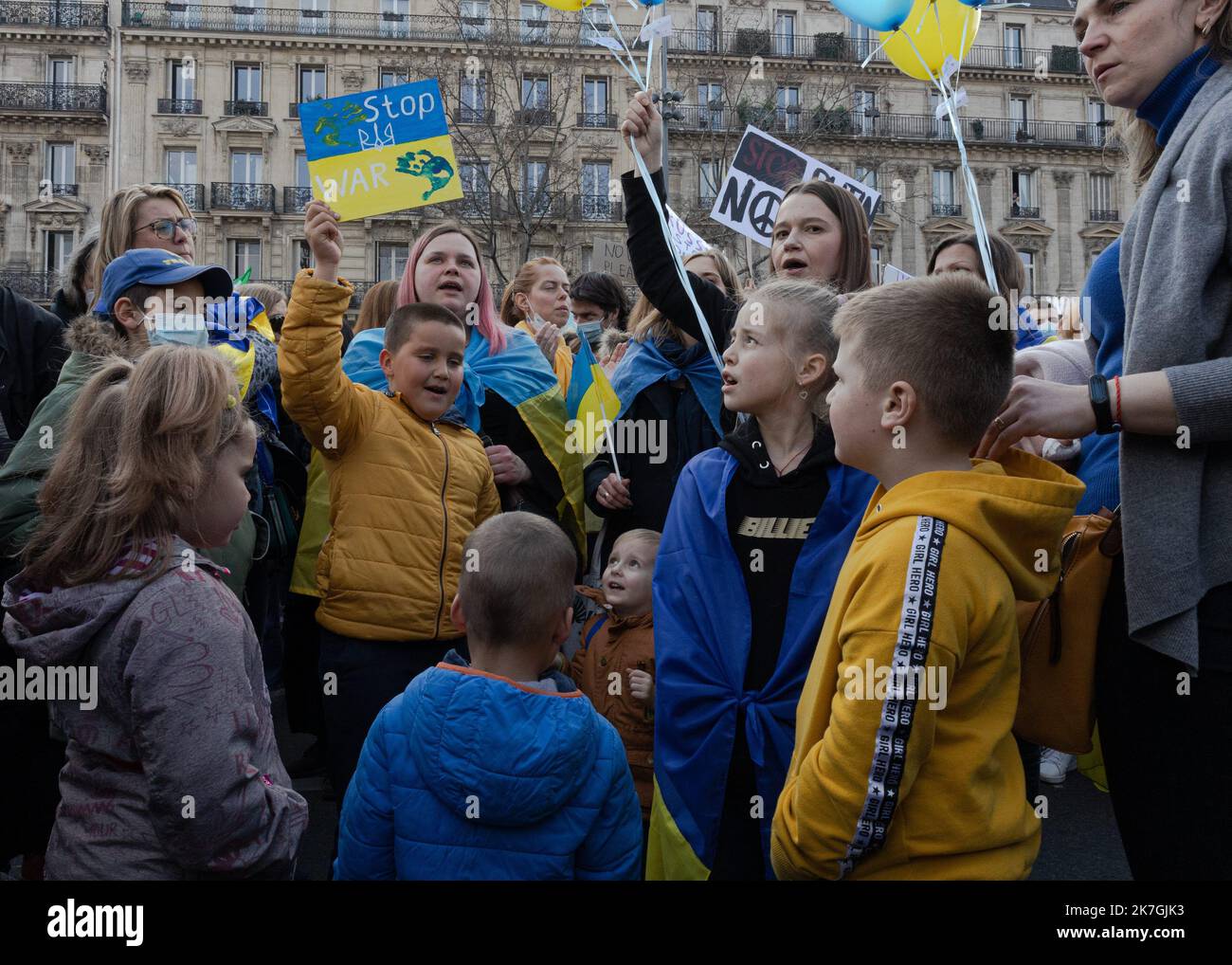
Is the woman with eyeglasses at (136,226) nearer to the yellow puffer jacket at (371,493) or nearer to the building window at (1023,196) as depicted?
the yellow puffer jacket at (371,493)

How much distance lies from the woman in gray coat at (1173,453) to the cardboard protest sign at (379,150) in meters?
2.59

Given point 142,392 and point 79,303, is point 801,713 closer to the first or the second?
point 142,392

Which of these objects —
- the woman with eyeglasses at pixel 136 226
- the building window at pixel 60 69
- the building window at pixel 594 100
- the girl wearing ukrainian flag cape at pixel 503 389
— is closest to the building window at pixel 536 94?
the building window at pixel 594 100

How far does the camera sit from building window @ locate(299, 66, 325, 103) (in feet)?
118

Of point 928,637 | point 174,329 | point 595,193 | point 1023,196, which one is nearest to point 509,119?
point 595,193

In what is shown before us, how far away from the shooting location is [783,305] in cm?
287

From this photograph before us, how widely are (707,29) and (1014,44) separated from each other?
1096cm

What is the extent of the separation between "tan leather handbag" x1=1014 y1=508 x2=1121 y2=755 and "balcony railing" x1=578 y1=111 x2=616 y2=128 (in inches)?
1300

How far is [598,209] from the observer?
34.3 m

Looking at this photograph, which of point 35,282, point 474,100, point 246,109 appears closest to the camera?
point 474,100

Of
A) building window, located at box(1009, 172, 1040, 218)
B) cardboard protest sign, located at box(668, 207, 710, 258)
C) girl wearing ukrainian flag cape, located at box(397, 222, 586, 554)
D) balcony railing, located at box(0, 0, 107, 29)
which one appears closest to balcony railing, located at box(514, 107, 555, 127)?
balcony railing, located at box(0, 0, 107, 29)

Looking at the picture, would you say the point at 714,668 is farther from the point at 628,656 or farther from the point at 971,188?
the point at 971,188

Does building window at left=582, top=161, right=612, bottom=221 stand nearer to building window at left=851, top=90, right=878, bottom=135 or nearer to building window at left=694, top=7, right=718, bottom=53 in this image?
building window at left=694, top=7, right=718, bottom=53

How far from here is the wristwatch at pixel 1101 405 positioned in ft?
6.58
